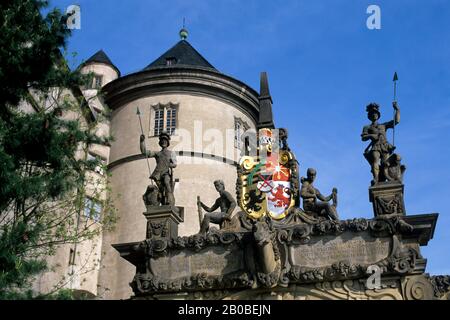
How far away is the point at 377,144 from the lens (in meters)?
16.0

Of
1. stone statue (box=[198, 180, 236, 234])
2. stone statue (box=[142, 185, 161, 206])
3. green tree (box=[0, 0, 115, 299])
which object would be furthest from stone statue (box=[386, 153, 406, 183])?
Answer: green tree (box=[0, 0, 115, 299])

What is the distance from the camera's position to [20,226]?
1040cm

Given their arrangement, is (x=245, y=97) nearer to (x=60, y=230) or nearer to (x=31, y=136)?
(x=60, y=230)

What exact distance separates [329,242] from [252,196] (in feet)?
9.26

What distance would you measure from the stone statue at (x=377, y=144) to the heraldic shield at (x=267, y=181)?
2.22m

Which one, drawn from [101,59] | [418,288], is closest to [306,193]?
[418,288]

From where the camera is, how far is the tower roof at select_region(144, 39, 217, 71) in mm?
34062

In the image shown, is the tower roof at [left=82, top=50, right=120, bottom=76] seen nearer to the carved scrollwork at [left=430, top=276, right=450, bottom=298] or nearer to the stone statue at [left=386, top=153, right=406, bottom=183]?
the stone statue at [left=386, top=153, right=406, bottom=183]

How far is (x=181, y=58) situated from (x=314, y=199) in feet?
66.8

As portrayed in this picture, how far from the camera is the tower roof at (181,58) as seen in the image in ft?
112

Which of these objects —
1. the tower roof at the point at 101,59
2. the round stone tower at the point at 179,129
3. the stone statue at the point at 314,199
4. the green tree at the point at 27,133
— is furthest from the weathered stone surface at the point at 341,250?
the tower roof at the point at 101,59

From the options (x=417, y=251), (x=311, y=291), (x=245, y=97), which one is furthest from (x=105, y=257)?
(x=417, y=251)
